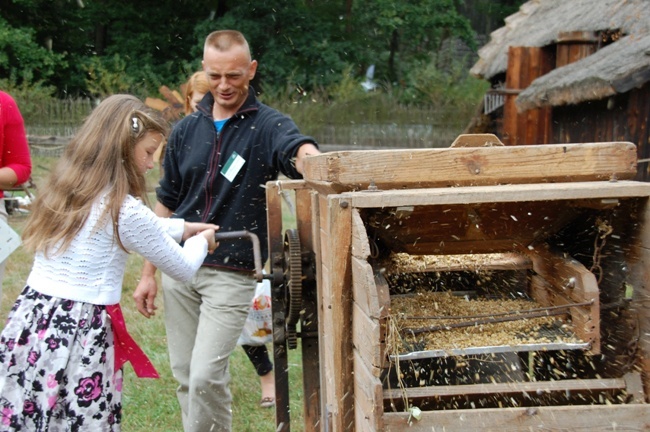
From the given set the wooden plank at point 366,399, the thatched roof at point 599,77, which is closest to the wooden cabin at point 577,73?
the thatched roof at point 599,77

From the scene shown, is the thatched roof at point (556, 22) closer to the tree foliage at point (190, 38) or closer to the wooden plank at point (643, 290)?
the wooden plank at point (643, 290)

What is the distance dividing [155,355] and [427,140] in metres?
17.6

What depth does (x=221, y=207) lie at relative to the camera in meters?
4.05

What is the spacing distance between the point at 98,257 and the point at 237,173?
973 millimetres

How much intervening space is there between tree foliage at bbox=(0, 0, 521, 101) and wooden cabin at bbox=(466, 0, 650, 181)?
12015mm

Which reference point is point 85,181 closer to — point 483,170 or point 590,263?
point 483,170

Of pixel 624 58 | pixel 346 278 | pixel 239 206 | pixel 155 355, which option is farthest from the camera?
pixel 624 58

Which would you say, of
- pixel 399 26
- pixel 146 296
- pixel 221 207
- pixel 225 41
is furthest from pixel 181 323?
pixel 399 26

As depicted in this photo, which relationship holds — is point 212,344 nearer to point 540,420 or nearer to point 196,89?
point 540,420

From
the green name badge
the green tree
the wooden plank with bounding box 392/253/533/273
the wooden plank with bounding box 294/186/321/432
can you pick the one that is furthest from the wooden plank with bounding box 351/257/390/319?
the green tree

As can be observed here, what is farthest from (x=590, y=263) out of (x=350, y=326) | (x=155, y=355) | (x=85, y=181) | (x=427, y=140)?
(x=427, y=140)

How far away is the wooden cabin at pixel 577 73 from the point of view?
734cm

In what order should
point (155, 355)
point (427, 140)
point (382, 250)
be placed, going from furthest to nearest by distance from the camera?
point (427, 140) → point (155, 355) → point (382, 250)

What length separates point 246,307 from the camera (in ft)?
13.4
